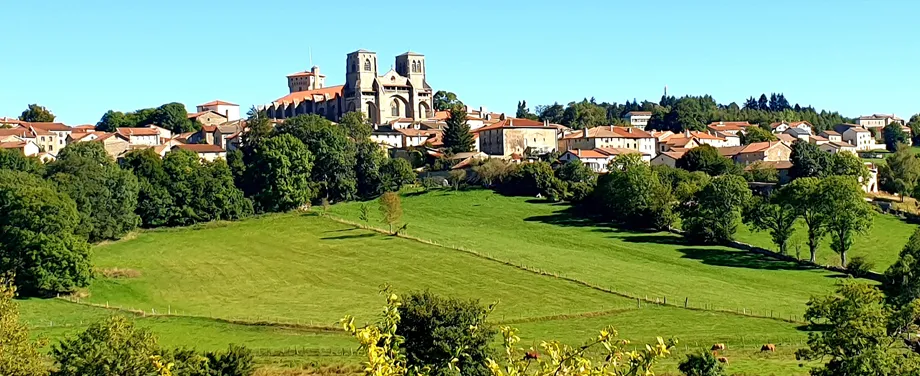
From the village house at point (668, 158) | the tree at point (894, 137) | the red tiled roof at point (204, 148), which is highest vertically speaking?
the red tiled roof at point (204, 148)

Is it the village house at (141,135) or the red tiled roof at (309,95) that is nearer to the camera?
the village house at (141,135)

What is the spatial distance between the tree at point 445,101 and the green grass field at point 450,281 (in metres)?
70.0

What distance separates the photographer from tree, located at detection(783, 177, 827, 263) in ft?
205

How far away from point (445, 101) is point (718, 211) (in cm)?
8755

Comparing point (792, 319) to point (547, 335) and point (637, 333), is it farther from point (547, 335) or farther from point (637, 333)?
point (547, 335)

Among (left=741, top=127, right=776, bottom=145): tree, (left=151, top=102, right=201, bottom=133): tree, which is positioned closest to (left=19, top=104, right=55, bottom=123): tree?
(left=151, top=102, right=201, bottom=133): tree

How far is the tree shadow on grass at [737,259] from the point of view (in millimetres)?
60972

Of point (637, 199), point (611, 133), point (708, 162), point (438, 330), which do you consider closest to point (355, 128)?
point (611, 133)

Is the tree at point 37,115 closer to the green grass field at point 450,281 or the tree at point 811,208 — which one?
the green grass field at point 450,281

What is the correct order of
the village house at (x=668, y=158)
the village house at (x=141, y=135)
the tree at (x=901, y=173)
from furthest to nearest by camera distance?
the village house at (x=141, y=135) < the village house at (x=668, y=158) < the tree at (x=901, y=173)

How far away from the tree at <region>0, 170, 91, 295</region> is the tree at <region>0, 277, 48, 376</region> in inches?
997

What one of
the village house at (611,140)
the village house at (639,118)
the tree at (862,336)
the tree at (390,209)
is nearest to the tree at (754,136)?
the village house at (611,140)

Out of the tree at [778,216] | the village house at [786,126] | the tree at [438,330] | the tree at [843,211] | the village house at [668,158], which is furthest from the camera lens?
the village house at [786,126]

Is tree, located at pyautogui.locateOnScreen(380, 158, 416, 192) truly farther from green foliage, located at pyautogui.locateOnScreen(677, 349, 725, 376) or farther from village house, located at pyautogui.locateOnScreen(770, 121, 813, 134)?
village house, located at pyautogui.locateOnScreen(770, 121, 813, 134)
